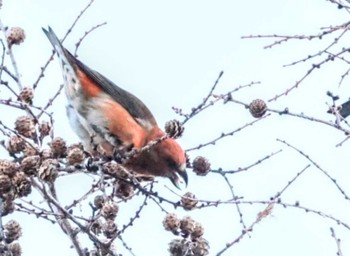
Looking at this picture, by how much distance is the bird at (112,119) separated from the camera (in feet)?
13.6

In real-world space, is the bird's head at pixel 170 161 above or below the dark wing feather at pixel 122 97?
below

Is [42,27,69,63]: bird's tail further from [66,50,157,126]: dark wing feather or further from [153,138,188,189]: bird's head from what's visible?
[153,138,188,189]: bird's head

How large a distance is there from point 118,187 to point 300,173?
762 mm

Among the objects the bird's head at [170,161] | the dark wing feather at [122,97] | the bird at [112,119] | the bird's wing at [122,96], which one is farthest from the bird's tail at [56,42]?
the bird's head at [170,161]

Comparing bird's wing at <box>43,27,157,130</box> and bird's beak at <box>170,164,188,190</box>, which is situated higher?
bird's wing at <box>43,27,157,130</box>

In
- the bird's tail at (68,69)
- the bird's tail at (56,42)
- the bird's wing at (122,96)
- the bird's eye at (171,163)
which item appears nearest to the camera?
the bird's tail at (56,42)

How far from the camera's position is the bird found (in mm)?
4152

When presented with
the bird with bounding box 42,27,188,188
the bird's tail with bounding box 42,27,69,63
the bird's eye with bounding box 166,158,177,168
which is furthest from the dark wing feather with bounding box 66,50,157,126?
the bird's eye with bounding box 166,158,177,168

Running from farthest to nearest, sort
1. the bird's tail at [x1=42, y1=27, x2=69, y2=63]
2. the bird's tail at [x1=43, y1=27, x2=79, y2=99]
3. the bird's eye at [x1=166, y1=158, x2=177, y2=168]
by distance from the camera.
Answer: the bird's tail at [x1=43, y1=27, x2=79, y2=99] → the bird's eye at [x1=166, y1=158, x2=177, y2=168] → the bird's tail at [x1=42, y1=27, x2=69, y2=63]

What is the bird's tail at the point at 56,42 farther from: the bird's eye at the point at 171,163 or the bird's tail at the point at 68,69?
the bird's eye at the point at 171,163

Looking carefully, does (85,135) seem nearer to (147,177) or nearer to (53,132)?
(147,177)

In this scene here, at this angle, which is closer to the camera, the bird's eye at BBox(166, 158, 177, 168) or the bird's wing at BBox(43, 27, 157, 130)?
the bird's eye at BBox(166, 158, 177, 168)

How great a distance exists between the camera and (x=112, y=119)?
4.45 m

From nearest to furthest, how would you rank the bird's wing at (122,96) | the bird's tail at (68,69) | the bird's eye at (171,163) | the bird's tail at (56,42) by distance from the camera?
the bird's tail at (56,42), the bird's eye at (171,163), the bird's tail at (68,69), the bird's wing at (122,96)
